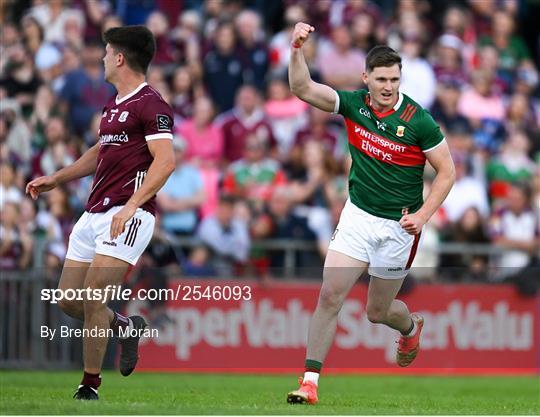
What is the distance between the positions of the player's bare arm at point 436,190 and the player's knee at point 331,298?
2.63ft

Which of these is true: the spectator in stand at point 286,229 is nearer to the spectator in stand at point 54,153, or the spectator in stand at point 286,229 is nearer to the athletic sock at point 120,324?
the spectator in stand at point 54,153

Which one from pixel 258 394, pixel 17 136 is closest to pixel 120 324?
pixel 258 394

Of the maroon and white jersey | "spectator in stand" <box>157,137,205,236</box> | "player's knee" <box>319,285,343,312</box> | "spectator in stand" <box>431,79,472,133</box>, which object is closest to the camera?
the maroon and white jersey

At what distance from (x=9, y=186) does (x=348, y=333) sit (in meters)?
4.84

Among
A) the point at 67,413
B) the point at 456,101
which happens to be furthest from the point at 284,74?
the point at 67,413

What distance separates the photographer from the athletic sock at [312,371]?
431 inches

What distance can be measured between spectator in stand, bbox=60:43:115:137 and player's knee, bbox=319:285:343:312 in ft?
31.3

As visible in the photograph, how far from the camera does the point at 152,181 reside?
411 inches

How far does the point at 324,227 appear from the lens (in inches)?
752

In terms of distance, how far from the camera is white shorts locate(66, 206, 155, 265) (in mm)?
10664

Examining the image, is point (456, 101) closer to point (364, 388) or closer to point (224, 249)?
point (224, 249)

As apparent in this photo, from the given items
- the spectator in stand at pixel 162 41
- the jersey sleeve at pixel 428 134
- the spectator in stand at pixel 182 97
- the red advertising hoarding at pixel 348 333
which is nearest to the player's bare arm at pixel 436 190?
the jersey sleeve at pixel 428 134

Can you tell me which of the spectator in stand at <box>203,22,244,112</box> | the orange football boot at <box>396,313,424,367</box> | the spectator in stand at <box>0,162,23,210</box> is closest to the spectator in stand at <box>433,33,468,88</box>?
the spectator in stand at <box>203,22,244,112</box>

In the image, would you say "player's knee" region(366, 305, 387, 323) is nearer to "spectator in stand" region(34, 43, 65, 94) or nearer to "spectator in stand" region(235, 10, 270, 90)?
"spectator in stand" region(34, 43, 65, 94)
